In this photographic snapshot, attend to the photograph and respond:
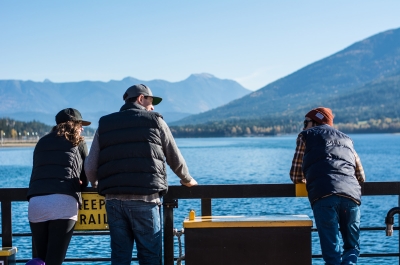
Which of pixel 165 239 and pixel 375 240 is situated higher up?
pixel 165 239

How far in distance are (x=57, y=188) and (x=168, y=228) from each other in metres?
0.97

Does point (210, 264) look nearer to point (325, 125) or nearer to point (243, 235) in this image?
point (243, 235)

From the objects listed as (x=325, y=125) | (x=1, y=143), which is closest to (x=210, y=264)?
(x=325, y=125)

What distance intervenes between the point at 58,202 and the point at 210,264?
121cm

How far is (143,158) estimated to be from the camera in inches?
169

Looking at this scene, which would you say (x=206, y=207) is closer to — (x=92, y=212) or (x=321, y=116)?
(x=92, y=212)

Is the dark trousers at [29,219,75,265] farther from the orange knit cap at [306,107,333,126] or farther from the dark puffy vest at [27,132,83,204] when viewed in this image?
the orange knit cap at [306,107,333,126]

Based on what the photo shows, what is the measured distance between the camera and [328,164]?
14.6 ft

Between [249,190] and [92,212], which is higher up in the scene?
[249,190]

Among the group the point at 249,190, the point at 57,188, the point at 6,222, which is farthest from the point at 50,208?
the point at 249,190

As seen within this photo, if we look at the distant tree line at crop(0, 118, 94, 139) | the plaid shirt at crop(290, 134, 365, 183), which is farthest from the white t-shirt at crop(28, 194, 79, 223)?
the distant tree line at crop(0, 118, 94, 139)

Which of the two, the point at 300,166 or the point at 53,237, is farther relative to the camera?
the point at 300,166

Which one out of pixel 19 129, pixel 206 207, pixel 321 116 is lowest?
pixel 206 207

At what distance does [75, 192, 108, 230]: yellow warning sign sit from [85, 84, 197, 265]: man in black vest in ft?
1.59
